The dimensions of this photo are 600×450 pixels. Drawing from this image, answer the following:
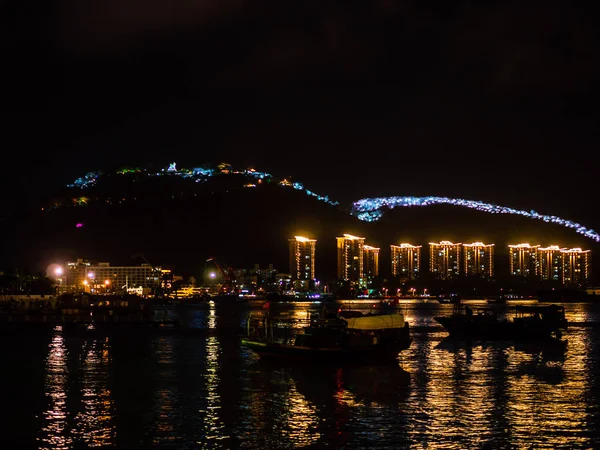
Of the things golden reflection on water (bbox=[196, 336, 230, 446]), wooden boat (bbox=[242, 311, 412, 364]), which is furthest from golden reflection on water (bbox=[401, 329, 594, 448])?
golden reflection on water (bbox=[196, 336, 230, 446])

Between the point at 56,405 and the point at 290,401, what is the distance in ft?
22.4

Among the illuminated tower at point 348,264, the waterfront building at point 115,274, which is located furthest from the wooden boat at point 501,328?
the illuminated tower at point 348,264

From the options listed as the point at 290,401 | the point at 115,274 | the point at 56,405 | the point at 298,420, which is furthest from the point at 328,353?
the point at 115,274

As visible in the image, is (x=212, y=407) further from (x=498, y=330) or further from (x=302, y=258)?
(x=302, y=258)

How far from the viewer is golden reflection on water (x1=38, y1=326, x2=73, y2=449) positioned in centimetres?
1850

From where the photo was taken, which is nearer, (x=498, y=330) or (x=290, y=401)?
(x=290, y=401)

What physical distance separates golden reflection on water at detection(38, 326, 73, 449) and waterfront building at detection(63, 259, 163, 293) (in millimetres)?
136158

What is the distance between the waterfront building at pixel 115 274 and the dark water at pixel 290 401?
137 m

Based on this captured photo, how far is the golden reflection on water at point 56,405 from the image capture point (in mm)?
18500

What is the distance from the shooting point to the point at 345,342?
3288cm

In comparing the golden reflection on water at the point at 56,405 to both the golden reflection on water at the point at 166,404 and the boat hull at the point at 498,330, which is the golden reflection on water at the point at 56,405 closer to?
the golden reflection on water at the point at 166,404

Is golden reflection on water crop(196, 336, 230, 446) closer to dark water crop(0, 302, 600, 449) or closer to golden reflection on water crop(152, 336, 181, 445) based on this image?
→ dark water crop(0, 302, 600, 449)

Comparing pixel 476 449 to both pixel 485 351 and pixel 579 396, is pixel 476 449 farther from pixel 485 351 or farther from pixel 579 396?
pixel 485 351

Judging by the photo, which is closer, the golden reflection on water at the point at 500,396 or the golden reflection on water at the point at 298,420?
the golden reflection on water at the point at 298,420
